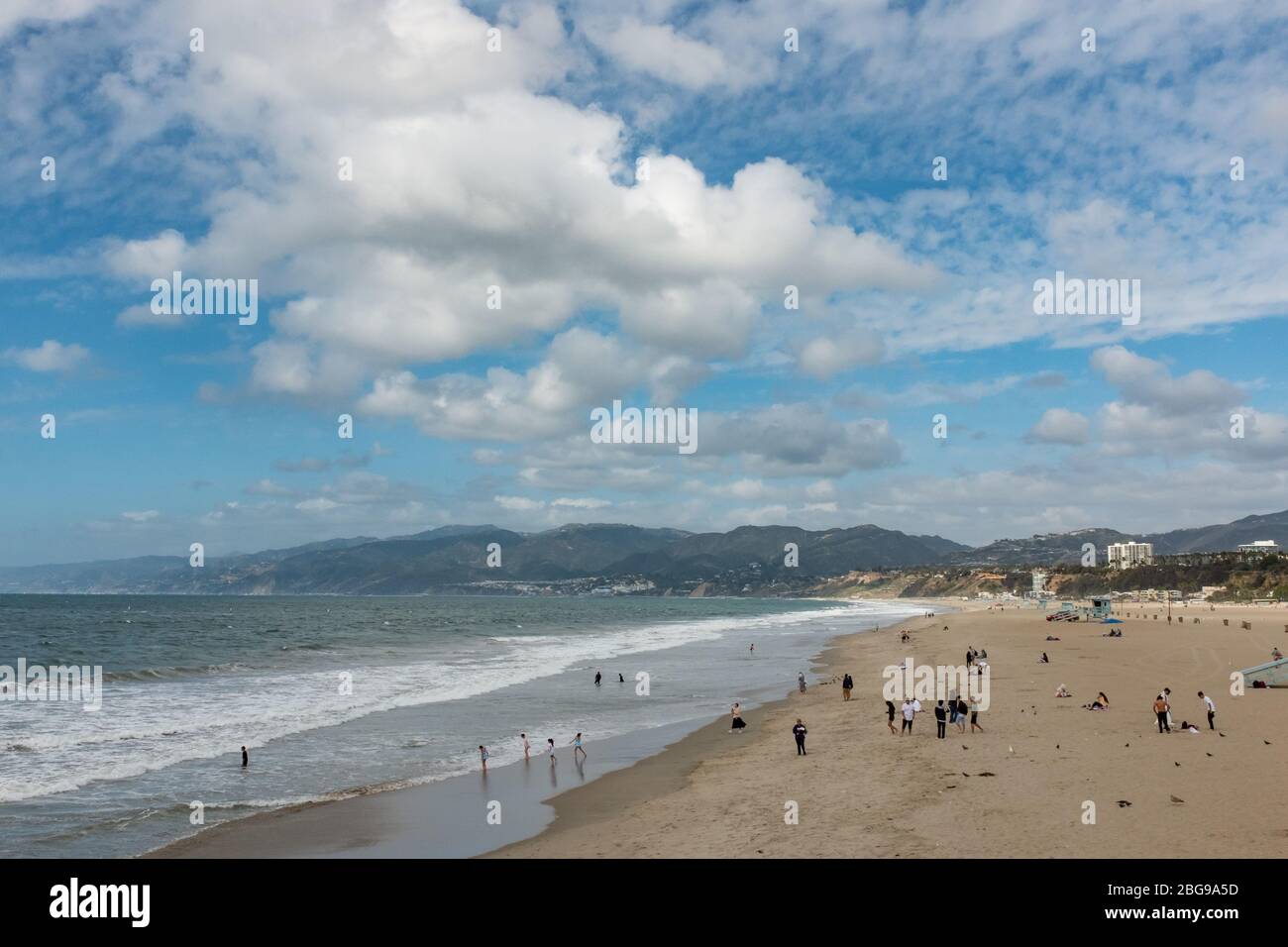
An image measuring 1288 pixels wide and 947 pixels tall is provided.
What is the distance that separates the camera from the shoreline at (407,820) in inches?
625

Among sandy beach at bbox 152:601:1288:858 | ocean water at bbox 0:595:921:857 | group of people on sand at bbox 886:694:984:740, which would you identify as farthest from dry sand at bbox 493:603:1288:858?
ocean water at bbox 0:595:921:857

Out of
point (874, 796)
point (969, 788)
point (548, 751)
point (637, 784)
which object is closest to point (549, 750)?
point (548, 751)

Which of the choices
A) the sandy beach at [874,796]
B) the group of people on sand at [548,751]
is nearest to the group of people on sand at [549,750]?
the group of people on sand at [548,751]

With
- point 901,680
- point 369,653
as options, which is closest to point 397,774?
point 901,680

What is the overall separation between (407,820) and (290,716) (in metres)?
16.8

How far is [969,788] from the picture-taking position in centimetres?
1750

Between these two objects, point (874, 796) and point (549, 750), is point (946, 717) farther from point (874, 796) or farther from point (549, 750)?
point (549, 750)

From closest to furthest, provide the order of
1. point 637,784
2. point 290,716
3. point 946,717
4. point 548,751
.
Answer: point 637,784
point 946,717
point 548,751
point 290,716

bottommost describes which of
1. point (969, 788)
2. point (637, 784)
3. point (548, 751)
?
point (548, 751)

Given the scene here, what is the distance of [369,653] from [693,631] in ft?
138

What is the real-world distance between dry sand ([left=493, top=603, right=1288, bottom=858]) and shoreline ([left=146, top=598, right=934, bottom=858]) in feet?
2.62

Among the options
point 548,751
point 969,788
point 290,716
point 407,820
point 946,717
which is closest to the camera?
point 969,788
